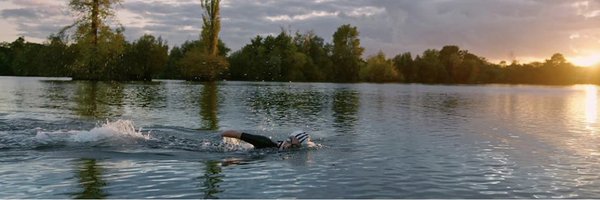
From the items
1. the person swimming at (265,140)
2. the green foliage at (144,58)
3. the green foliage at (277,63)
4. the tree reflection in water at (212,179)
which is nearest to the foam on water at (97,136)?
the person swimming at (265,140)

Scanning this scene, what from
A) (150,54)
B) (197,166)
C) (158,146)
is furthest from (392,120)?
(150,54)

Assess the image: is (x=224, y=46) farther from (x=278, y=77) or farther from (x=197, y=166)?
(x=197, y=166)

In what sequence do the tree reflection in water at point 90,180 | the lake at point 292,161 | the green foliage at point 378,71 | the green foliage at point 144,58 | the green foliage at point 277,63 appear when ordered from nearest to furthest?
the tree reflection in water at point 90,180 → the lake at point 292,161 → the green foliage at point 144,58 → the green foliage at point 277,63 → the green foliage at point 378,71

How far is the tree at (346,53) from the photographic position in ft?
604

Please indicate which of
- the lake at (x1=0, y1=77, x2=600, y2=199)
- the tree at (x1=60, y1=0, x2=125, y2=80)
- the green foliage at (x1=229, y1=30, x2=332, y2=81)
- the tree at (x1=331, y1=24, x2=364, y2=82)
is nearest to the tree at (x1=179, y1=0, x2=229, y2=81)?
the tree at (x1=60, y1=0, x2=125, y2=80)

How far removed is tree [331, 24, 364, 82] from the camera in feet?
604

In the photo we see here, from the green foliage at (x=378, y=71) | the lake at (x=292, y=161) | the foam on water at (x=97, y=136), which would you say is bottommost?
the lake at (x=292, y=161)

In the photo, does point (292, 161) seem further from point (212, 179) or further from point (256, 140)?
point (212, 179)

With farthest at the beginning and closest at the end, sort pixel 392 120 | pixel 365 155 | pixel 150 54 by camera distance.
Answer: pixel 150 54
pixel 392 120
pixel 365 155

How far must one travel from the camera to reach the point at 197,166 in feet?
54.8

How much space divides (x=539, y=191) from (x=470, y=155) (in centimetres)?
632

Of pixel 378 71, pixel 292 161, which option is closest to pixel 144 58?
pixel 378 71

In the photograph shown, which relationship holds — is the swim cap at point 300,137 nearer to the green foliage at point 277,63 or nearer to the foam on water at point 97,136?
the foam on water at point 97,136

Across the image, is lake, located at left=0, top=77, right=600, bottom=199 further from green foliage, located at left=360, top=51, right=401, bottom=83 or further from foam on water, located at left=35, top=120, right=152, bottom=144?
green foliage, located at left=360, top=51, right=401, bottom=83
